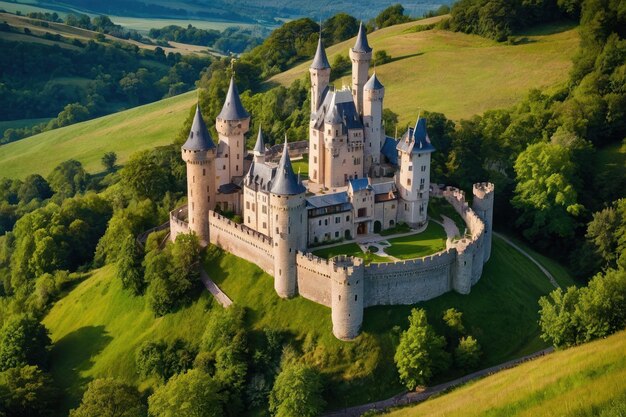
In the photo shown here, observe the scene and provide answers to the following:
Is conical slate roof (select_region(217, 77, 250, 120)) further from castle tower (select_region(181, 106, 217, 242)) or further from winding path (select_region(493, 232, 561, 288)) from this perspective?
winding path (select_region(493, 232, 561, 288))

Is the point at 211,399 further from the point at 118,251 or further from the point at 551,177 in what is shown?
the point at 551,177

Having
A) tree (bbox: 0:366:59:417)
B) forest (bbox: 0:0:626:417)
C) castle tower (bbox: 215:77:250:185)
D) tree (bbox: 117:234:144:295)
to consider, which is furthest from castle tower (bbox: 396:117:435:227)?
tree (bbox: 0:366:59:417)

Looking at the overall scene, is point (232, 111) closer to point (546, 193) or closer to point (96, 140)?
point (546, 193)

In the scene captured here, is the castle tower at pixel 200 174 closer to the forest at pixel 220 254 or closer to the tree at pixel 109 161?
the forest at pixel 220 254

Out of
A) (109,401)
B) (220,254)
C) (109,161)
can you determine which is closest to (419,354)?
(220,254)

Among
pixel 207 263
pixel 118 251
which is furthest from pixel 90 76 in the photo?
pixel 207 263

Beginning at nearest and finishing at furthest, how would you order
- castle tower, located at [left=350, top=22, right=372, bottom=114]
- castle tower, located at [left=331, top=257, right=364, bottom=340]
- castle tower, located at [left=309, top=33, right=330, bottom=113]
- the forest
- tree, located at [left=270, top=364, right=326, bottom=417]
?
tree, located at [left=270, top=364, right=326, bottom=417] < the forest < castle tower, located at [left=331, top=257, right=364, bottom=340] < castle tower, located at [left=350, top=22, right=372, bottom=114] < castle tower, located at [left=309, top=33, right=330, bottom=113]
